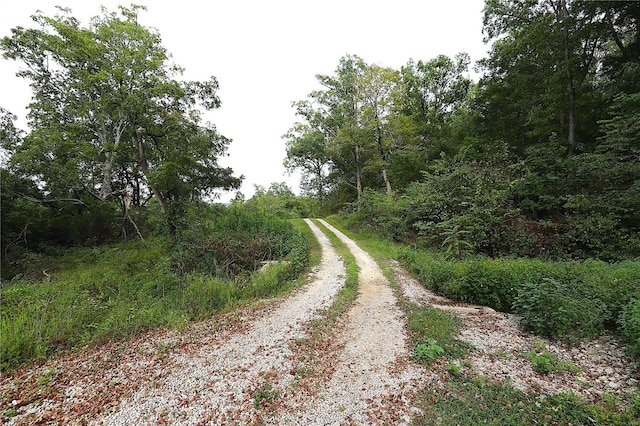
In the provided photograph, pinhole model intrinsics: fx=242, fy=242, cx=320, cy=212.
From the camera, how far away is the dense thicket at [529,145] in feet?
31.7

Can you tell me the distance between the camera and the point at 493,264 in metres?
6.65

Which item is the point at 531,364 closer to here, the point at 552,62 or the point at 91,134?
the point at 552,62

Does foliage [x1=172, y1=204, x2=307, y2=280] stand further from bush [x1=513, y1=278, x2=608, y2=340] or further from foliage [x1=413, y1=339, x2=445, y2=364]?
bush [x1=513, y1=278, x2=608, y2=340]

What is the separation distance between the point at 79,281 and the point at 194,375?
881cm

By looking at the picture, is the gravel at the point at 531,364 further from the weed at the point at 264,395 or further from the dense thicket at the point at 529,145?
the dense thicket at the point at 529,145

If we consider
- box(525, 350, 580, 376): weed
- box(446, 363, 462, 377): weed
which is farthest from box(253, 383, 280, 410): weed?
box(525, 350, 580, 376): weed

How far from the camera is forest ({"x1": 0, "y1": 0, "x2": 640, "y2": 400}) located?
5836 mm

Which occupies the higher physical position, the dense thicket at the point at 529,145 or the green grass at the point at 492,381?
the dense thicket at the point at 529,145

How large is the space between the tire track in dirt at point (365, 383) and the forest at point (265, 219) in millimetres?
2830

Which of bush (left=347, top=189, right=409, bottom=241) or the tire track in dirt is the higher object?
bush (left=347, top=189, right=409, bottom=241)

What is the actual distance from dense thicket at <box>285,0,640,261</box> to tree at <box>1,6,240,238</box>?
1218 centimetres

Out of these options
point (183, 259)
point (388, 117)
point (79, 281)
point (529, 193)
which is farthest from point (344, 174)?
point (79, 281)

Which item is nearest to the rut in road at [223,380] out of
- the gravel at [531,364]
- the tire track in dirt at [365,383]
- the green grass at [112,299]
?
the tire track in dirt at [365,383]

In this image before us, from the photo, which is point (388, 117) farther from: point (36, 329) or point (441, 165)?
point (36, 329)
